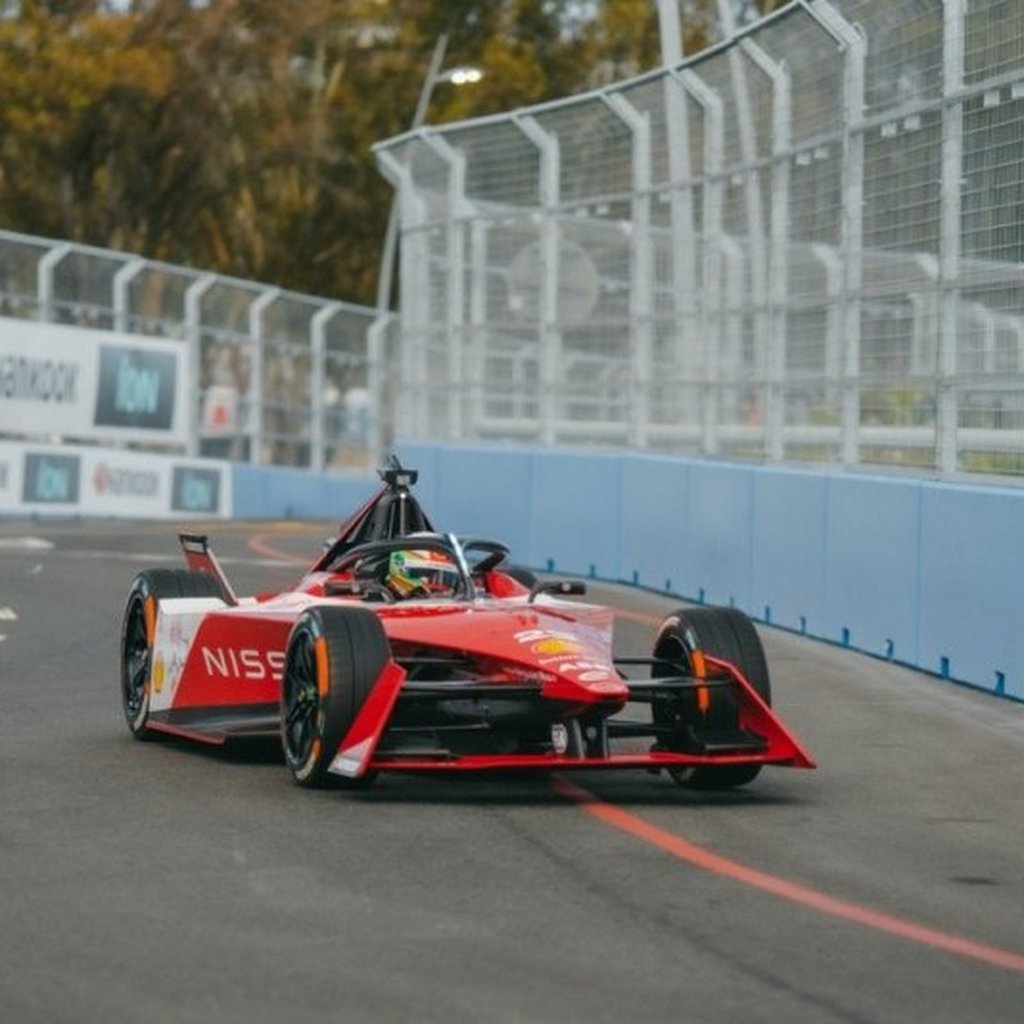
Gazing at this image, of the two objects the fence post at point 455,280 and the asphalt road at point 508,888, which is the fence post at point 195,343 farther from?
the asphalt road at point 508,888

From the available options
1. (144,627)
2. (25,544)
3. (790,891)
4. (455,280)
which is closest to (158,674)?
(144,627)

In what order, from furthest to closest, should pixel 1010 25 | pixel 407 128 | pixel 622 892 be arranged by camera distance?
pixel 407 128 → pixel 1010 25 → pixel 622 892

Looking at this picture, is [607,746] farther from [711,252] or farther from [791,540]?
[711,252]

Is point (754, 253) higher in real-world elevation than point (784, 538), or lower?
higher

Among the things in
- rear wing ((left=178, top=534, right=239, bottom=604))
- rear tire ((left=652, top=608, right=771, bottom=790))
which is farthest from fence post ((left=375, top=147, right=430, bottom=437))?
rear tire ((left=652, top=608, right=771, bottom=790))

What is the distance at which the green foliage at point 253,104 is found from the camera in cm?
5284

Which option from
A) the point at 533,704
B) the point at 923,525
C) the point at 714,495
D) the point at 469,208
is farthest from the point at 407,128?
the point at 533,704

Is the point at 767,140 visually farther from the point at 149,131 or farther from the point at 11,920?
the point at 149,131

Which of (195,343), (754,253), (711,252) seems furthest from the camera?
(195,343)

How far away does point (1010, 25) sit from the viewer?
14711 millimetres

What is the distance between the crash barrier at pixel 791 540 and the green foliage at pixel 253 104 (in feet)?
91.3

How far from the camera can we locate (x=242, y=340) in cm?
3797

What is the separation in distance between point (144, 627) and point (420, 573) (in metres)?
1.40

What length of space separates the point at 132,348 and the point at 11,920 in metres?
29.3
